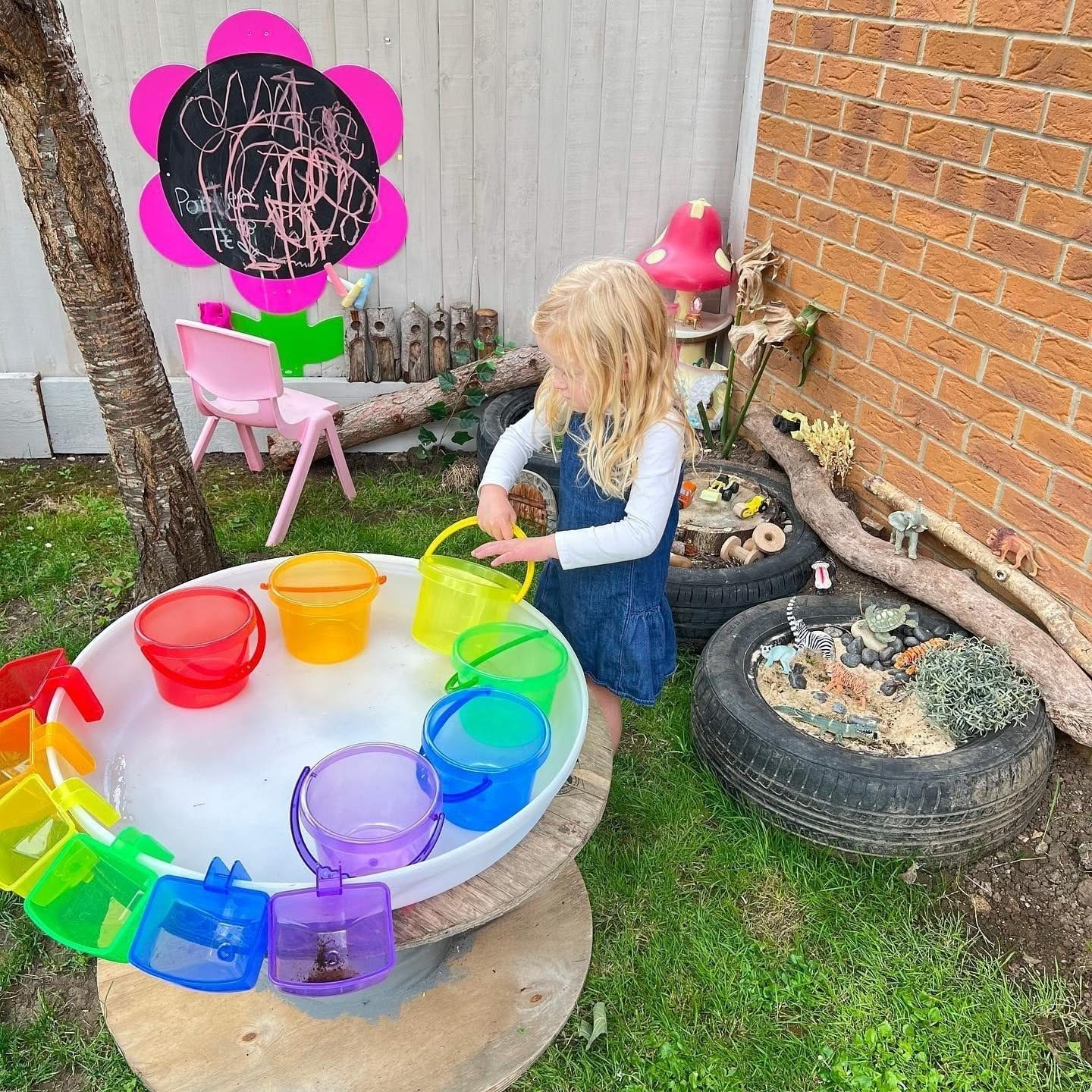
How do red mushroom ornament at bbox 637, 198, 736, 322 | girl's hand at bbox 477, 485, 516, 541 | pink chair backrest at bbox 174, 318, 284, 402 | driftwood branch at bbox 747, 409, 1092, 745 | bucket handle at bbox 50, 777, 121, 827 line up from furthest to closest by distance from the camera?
red mushroom ornament at bbox 637, 198, 736, 322 < pink chair backrest at bbox 174, 318, 284, 402 < driftwood branch at bbox 747, 409, 1092, 745 < girl's hand at bbox 477, 485, 516, 541 < bucket handle at bbox 50, 777, 121, 827

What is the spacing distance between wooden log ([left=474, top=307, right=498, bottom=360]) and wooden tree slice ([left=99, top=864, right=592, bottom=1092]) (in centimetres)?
287

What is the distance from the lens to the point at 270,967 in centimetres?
141

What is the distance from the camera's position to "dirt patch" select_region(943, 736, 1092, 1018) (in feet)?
7.66

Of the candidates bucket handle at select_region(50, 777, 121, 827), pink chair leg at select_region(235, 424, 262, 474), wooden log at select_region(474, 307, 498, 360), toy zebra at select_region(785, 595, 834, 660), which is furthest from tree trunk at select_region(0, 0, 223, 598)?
toy zebra at select_region(785, 595, 834, 660)

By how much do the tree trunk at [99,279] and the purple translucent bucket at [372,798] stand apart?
1649 mm

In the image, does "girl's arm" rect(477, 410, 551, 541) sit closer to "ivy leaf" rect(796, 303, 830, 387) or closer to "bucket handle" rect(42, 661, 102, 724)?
"bucket handle" rect(42, 661, 102, 724)

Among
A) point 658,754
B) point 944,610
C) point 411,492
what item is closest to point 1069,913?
point 944,610

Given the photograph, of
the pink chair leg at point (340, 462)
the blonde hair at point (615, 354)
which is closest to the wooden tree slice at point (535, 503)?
the pink chair leg at point (340, 462)

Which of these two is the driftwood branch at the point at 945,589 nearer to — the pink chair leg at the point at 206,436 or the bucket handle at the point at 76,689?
the pink chair leg at the point at 206,436

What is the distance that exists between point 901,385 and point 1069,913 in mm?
1698

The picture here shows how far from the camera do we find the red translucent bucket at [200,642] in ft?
6.34

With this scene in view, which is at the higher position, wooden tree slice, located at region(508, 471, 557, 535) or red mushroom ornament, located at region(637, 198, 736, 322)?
red mushroom ornament, located at region(637, 198, 736, 322)

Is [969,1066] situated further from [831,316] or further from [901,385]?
[831,316]

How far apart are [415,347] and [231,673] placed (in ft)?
8.98
